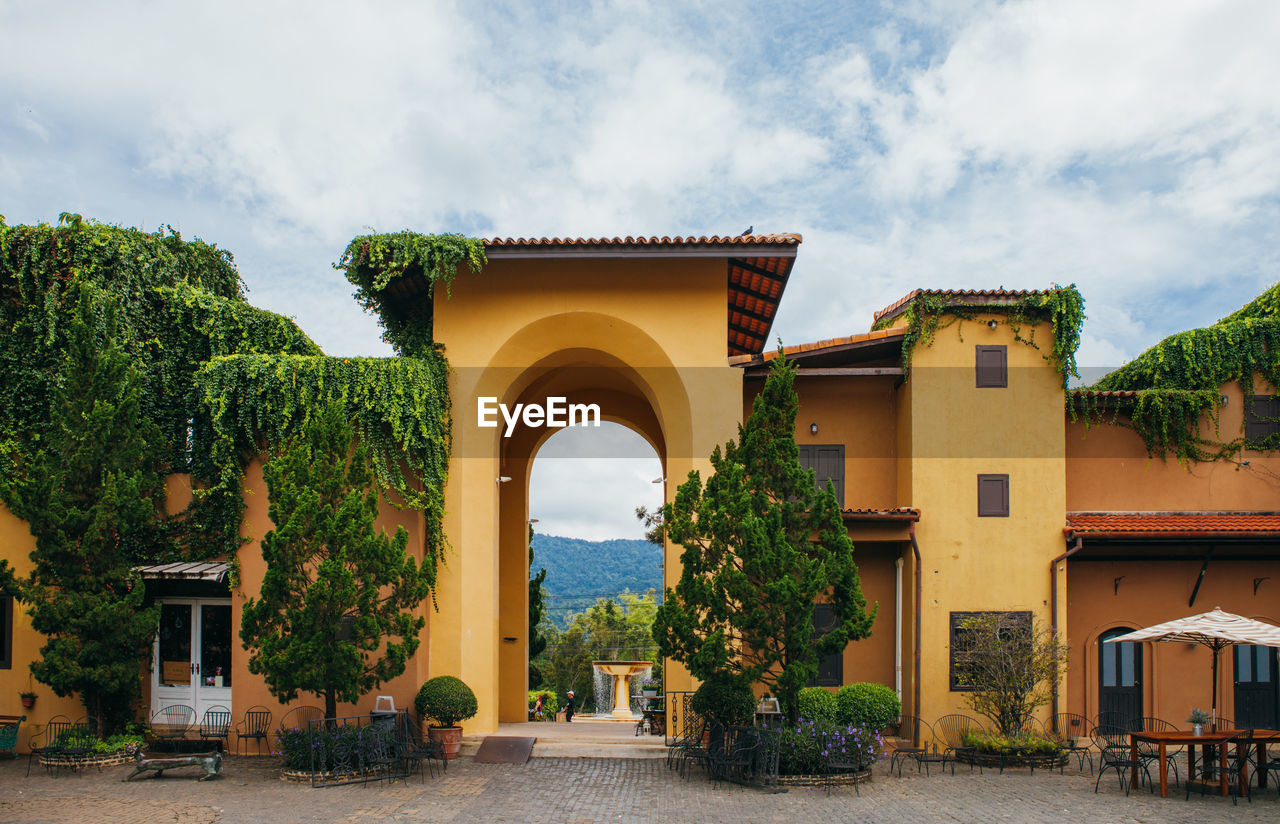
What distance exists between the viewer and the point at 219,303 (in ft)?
52.9

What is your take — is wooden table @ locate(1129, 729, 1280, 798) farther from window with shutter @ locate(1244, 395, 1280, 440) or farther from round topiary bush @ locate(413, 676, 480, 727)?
round topiary bush @ locate(413, 676, 480, 727)

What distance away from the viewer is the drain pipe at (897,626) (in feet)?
56.4

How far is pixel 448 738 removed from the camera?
15023 millimetres

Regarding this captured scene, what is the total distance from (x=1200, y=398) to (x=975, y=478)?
5.28 m

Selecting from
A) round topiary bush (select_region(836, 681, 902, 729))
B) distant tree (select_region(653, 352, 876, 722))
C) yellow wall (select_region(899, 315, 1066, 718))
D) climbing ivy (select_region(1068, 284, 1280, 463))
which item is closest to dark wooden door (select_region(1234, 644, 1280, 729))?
climbing ivy (select_region(1068, 284, 1280, 463))

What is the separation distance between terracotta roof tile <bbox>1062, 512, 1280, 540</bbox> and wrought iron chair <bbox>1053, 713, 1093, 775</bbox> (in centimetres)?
326

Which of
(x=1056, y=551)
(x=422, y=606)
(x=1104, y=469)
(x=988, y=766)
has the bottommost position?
(x=988, y=766)

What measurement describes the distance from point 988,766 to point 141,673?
13970 mm

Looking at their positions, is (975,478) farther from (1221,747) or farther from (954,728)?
(1221,747)

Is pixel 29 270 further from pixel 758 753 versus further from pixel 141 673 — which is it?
pixel 758 753

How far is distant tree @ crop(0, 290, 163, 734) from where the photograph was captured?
14156mm

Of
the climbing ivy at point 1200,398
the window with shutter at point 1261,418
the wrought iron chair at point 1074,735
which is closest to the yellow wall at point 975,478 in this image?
the wrought iron chair at point 1074,735

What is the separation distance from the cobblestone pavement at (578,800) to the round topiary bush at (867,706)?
1.16 meters

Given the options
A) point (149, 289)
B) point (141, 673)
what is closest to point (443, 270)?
point (149, 289)
